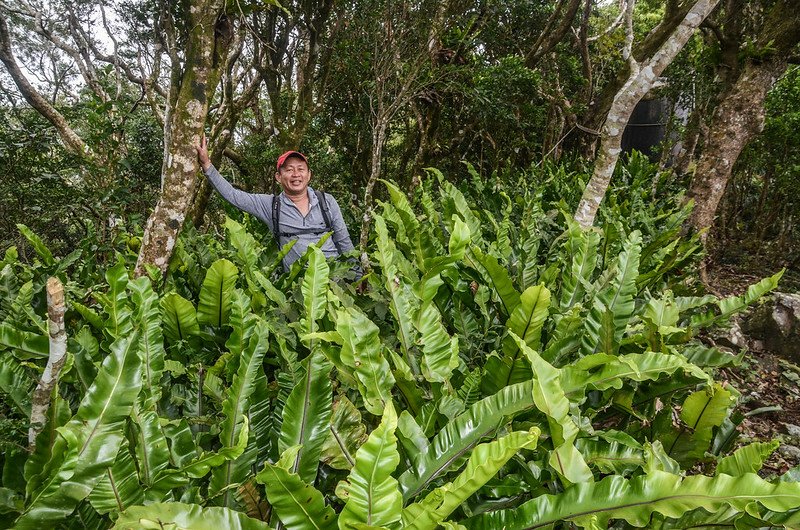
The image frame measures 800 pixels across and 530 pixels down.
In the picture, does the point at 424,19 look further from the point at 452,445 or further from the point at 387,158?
the point at 452,445

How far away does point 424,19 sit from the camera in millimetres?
6613

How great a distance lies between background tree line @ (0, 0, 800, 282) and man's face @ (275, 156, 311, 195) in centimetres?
82

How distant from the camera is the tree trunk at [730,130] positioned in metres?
5.25

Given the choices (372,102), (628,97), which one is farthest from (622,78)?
(372,102)

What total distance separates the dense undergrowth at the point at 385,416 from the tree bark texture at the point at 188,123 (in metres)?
0.50

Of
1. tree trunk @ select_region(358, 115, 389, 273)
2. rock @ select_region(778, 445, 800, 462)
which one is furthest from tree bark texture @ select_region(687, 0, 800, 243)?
tree trunk @ select_region(358, 115, 389, 273)

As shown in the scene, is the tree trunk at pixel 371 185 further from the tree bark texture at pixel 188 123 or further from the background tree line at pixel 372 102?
the tree bark texture at pixel 188 123

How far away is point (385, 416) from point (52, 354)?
2.80 feet

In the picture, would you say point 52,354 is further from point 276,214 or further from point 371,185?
point 371,185

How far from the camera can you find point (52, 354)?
46.0 inches

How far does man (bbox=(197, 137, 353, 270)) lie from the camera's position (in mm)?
3426

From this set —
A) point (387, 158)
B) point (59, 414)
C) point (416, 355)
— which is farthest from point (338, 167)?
point (59, 414)

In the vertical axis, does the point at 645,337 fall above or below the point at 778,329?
above

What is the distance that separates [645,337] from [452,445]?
107cm
